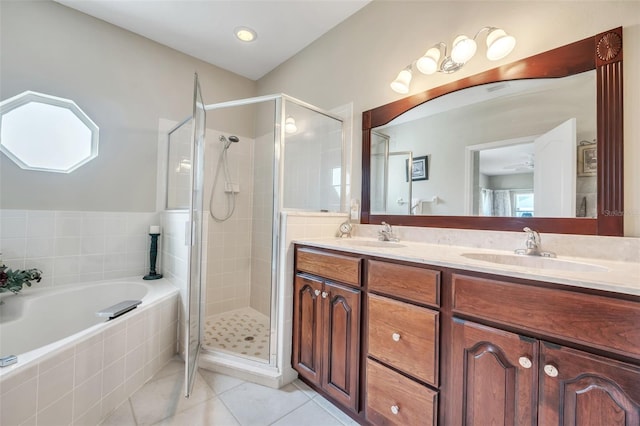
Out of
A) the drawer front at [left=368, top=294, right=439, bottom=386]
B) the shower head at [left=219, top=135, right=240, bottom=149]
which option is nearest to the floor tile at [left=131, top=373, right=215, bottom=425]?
the drawer front at [left=368, top=294, right=439, bottom=386]

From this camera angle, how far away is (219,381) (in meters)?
1.66

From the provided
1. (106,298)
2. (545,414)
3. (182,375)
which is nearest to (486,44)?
(545,414)

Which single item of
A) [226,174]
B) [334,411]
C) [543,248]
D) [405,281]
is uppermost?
[226,174]

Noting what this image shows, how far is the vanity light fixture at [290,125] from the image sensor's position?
1.76 metres

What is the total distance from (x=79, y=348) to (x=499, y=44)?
2.52 metres

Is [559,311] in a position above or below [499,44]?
below

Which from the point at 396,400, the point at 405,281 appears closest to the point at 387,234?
the point at 405,281

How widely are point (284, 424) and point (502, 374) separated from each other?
108 cm

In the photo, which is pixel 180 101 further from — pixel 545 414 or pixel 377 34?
pixel 545 414

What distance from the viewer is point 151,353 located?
1693 millimetres

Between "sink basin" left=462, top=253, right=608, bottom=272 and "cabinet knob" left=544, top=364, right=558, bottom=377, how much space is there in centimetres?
43

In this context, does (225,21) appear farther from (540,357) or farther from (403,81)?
(540,357)

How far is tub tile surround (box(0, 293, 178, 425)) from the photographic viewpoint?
3.28ft

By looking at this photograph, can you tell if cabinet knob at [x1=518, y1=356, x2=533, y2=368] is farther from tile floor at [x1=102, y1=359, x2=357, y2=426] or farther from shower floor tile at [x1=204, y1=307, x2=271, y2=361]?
shower floor tile at [x1=204, y1=307, x2=271, y2=361]
